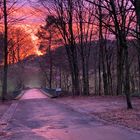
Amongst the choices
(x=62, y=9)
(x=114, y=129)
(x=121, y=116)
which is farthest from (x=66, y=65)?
(x=114, y=129)

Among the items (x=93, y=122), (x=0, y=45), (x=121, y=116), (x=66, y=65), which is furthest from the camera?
(x=66, y=65)

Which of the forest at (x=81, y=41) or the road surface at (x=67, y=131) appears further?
A: the forest at (x=81, y=41)

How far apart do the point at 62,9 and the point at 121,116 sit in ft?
95.3

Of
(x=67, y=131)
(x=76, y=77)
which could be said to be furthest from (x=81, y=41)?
(x=67, y=131)

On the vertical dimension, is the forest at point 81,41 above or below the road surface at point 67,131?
above

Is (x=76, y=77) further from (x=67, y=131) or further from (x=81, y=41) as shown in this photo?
(x=67, y=131)

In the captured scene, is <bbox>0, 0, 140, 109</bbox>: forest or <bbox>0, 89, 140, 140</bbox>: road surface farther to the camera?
<bbox>0, 0, 140, 109</bbox>: forest

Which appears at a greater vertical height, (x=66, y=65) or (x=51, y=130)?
(x=66, y=65)

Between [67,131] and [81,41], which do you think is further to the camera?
[81,41]

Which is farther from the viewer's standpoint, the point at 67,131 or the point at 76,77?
the point at 76,77

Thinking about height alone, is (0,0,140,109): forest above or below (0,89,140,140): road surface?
above

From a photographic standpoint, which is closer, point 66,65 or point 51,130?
point 51,130

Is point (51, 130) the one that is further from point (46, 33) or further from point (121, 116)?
point (46, 33)

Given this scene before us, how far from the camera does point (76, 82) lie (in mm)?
52469
